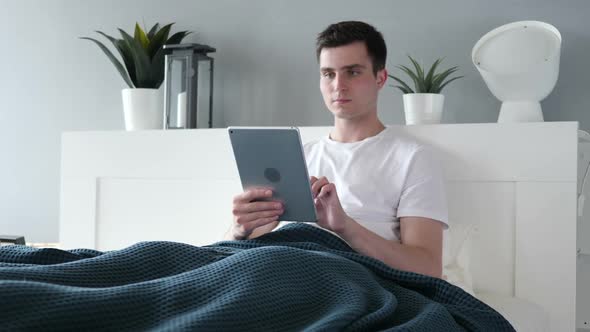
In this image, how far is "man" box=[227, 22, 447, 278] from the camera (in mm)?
1644

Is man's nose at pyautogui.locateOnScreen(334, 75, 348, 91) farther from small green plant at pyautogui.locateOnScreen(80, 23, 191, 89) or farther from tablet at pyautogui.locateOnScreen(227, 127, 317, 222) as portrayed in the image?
small green plant at pyautogui.locateOnScreen(80, 23, 191, 89)

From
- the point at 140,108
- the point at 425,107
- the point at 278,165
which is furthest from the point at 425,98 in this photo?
the point at 140,108

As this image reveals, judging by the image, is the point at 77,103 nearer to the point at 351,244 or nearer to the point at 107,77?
the point at 107,77

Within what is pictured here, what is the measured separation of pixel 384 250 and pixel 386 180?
269mm

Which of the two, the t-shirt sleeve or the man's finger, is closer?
the man's finger

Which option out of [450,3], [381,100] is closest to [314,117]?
[381,100]

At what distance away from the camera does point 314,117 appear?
101 inches

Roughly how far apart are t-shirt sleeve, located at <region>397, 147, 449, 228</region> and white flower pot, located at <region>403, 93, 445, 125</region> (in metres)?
0.32

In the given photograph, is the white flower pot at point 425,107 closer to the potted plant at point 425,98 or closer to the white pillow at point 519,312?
the potted plant at point 425,98

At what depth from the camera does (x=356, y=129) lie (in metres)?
2.03

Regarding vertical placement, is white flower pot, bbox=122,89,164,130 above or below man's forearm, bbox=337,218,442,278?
above

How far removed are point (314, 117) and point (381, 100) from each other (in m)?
Answer: 0.25

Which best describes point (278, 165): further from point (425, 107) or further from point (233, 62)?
point (233, 62)

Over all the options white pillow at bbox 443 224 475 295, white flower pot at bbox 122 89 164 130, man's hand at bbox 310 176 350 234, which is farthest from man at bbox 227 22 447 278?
white flower pot at bbox 122 89 164 130
